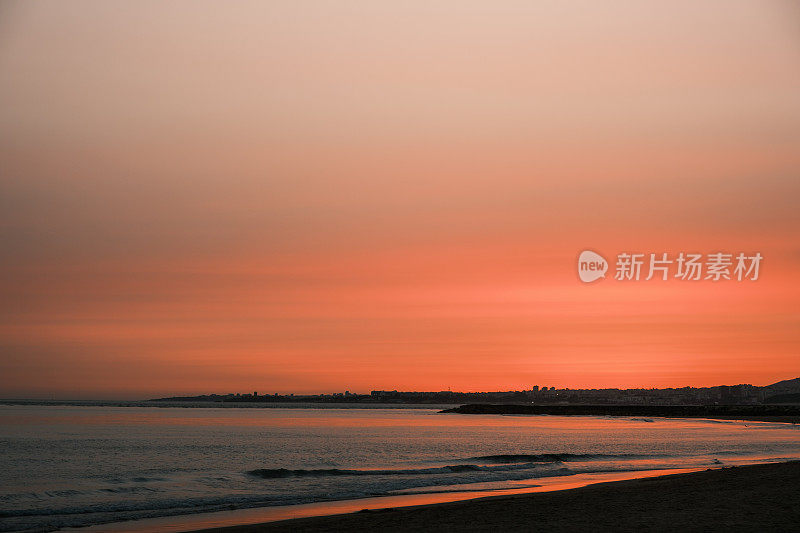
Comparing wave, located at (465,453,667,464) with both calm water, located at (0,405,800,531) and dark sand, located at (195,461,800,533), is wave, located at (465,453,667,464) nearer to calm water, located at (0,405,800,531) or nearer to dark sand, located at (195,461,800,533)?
calm water, located at (0,405,800,531)

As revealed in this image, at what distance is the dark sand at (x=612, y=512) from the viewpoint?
1802 cm

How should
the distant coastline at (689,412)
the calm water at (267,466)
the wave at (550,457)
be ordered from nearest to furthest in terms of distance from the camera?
the calm water at (267,466), the wave at (550,457), the distant coastline at (689,412)

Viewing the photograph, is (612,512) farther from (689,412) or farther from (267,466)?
(689,412)

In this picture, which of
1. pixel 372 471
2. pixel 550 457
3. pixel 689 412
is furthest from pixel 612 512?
pixel 689 412

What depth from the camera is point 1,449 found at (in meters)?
49.4

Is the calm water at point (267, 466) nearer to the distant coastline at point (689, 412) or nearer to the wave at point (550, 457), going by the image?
the wave at point (550, 457)

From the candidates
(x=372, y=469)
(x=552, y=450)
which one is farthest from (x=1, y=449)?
(x=552, y=450)

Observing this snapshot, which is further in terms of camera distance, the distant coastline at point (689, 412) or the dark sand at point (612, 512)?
the distant coastline at point (689, 412)

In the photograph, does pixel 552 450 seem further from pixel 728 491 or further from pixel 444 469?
pixel 728 491

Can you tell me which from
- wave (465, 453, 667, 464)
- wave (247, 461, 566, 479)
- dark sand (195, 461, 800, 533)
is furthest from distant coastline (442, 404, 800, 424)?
dark sand (195, 461, 800, 533)

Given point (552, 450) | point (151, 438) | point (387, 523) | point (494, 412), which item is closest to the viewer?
point (387, 523)

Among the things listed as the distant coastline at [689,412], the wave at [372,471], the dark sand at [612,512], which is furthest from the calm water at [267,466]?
the distant coastline at [689,412]

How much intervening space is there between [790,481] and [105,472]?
98.2 feet

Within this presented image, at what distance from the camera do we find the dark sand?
18.0 meters
